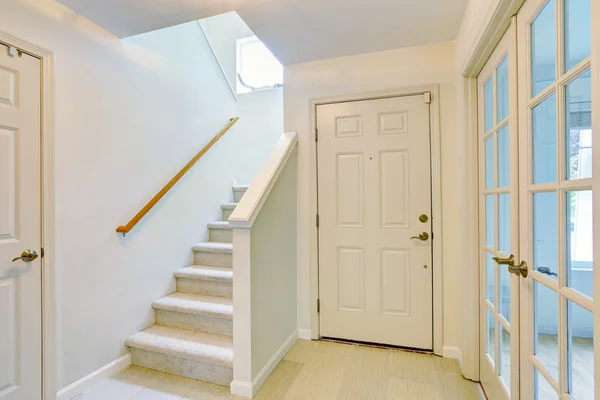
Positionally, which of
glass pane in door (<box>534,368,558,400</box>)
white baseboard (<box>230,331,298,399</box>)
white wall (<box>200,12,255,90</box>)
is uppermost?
white wall (<box>200,12,255,90</box>)

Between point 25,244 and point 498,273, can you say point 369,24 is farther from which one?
point 25,244

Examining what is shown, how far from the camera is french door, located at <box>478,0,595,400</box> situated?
82cm

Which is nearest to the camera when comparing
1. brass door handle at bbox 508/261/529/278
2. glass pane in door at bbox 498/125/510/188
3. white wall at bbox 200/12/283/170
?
brass door handle at bbox 508/261/529/278

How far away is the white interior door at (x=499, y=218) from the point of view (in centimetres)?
124

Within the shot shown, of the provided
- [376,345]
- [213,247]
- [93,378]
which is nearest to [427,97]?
[376,345]

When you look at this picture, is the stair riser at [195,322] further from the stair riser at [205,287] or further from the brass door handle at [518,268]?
the brass door handle at [518,268]

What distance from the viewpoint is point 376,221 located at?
92.2 inches

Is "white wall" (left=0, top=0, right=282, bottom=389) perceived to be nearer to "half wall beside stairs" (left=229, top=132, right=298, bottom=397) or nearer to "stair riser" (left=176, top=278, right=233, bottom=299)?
"stair riser" (left=176, top=278, right=233, bottom=299)

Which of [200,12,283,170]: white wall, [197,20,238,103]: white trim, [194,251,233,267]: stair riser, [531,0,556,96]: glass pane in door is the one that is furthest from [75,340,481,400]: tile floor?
[197,20,238,103]: white trim

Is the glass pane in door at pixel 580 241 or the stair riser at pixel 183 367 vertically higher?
the glass pane in door at pixel 580 241

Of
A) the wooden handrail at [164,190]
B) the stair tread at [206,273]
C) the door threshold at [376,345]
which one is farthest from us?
the stair tread at [206,273]

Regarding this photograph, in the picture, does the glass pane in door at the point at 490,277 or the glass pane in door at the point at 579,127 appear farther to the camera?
the glass pane in door at the point at 490,277

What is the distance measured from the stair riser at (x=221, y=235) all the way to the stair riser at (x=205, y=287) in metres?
0.57

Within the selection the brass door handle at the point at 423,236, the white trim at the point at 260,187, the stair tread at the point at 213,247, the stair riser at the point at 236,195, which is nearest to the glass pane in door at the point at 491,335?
the brass door handle at the point at 423,236
